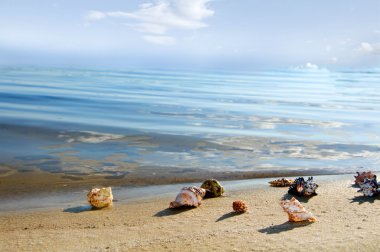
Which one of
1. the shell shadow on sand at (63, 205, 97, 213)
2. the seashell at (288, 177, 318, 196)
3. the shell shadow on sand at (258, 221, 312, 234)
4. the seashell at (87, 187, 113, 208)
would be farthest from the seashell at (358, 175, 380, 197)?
the shell shadow on sand at (63, 205, 97, 213)

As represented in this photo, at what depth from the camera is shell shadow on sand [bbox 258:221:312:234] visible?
522 centimetres

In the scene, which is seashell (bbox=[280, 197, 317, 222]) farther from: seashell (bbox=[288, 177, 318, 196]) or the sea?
the sea

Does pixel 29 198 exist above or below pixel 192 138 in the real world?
below

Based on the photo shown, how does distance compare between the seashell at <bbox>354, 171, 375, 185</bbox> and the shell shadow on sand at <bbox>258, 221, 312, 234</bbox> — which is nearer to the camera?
the shell shadow on sand at <bbox>258, 221, 312, 234</bbox>

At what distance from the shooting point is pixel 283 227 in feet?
17.6

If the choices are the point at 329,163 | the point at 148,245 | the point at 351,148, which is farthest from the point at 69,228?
the point at 351,148

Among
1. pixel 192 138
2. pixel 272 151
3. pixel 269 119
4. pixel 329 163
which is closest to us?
pixel 329 163

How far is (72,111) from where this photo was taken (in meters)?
20.7

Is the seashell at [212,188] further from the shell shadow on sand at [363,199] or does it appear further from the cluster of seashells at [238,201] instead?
the shell shadow on sand at [363,199]

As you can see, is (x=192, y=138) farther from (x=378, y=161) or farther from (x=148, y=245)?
(x=148, y=245)

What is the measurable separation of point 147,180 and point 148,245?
159 inches

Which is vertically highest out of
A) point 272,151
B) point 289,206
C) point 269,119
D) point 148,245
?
point 269,119

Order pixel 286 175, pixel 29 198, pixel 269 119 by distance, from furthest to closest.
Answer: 1. pixel 269 119
2. pixel 286 175
3. pixel 29 198

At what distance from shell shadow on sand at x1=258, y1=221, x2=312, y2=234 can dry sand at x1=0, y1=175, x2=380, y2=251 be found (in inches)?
0.5
